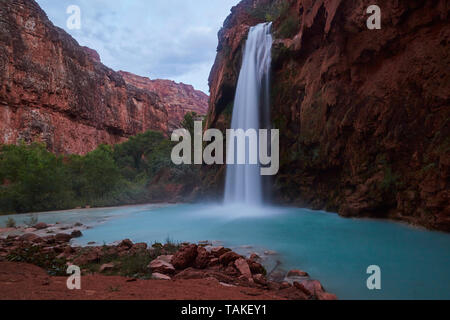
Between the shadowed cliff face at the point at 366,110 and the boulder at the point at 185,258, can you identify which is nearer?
the boulder at the point at 185,258

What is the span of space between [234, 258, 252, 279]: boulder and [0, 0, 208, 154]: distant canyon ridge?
3626 centimetres

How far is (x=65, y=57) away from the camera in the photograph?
37250 millimetres

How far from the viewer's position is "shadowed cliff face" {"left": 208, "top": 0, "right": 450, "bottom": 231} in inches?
236

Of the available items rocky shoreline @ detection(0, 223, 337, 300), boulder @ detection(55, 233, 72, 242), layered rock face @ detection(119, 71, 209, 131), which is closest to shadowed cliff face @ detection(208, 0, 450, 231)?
rocky shoreline @ detection(0, 223, 337, 300)

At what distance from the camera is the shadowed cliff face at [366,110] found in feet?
19.7

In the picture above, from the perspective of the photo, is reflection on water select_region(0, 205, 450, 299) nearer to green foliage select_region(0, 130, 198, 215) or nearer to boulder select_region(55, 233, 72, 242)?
boulder select_region(55, 233, 72, 242)

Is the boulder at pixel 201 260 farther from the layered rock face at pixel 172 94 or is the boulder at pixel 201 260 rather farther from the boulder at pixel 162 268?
the layered rock face at pixel 172 94

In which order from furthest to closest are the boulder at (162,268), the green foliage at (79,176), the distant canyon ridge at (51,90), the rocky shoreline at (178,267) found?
the distant canyon ridge at (51,90) < the green foliage at (79,176) < the boulder at (162,268) < the rocky shoreline at (178,267)

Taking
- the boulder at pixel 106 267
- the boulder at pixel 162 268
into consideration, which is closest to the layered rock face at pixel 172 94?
the boulder at pixel 106 267

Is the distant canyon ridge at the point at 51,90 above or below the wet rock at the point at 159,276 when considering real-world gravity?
above

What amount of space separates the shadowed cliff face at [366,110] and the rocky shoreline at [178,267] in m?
4.85

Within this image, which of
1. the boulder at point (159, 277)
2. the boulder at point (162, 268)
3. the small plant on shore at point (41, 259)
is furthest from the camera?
the small plant on shore at point (41, 259)

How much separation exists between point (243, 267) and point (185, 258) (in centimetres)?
80
